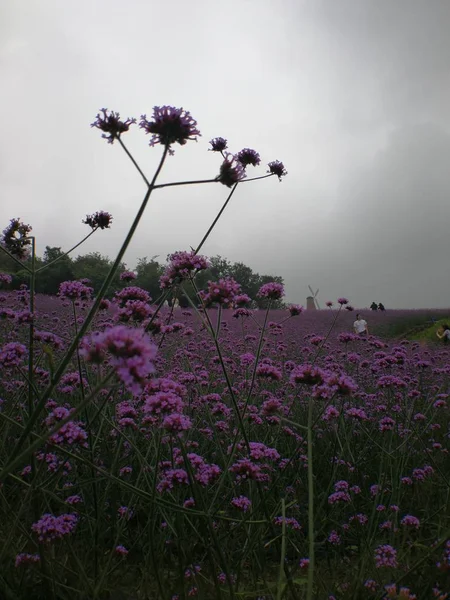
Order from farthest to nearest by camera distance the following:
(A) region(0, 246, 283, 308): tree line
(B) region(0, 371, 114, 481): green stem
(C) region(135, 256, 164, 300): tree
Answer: (C) region(135, 256, 164, 300): tree, (A) region(0, 246, 283, 308): tree line, (B) region(0, 371, 114, 481): green stem

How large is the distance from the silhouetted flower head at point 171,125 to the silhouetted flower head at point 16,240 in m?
1.10

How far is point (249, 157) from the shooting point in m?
2.94

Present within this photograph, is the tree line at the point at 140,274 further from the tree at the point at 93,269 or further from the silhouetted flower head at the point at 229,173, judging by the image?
the silhouetted flower head at the point at 229,173

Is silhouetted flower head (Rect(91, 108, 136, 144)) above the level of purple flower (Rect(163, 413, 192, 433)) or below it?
above

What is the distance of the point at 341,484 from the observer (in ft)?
9.93

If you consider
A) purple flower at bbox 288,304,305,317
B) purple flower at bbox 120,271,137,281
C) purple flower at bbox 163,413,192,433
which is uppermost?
purple flower at bbox 120,271,137,281

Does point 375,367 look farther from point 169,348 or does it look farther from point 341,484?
point 169,348

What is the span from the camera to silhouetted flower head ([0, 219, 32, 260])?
8.22ft

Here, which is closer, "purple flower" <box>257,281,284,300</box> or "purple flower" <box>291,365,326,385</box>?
"purple flower" <box>291,365,326,385</box>

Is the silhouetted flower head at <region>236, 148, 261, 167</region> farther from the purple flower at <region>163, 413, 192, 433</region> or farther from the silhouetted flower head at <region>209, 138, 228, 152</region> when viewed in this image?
the purple flower at <region>163, 413, 192, 433</region>

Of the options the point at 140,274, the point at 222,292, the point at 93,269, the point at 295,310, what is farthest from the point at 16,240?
the point at 140,274

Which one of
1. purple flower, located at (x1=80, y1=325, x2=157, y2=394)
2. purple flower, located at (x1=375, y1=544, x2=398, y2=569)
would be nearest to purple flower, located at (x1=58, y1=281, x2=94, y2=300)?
purple flower, located at (x1=80, y1=325, x2=157, y2=394)

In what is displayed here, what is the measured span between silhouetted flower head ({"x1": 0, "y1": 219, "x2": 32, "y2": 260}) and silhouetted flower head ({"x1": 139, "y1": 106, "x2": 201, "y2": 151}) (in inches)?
43.5

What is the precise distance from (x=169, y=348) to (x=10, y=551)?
5610 mm
